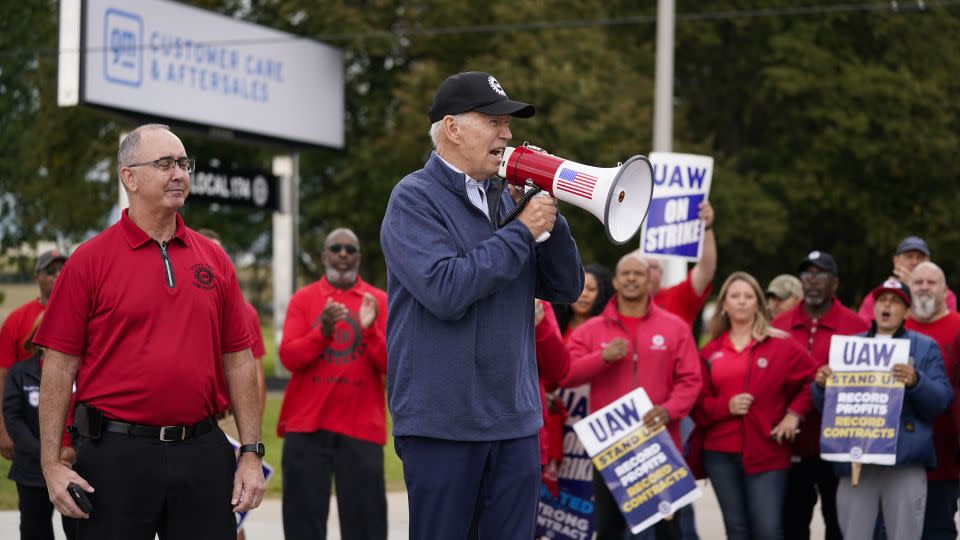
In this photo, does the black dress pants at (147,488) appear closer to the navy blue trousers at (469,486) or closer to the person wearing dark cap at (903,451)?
the navy blue trousers at (469,486)

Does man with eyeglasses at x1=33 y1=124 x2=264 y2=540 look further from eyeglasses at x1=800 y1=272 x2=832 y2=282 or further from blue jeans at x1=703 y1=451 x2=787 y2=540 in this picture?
eyeglasses at x1=800 y1=272 x2=832 y2=282

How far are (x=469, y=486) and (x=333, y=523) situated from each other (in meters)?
6.15

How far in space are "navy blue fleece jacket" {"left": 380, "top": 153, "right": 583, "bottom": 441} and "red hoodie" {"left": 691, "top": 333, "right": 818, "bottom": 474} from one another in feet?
12.3

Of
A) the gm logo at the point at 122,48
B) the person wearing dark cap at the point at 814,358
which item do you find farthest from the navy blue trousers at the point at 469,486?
the gm logo at the point at 122,48

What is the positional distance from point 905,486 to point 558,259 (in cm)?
396

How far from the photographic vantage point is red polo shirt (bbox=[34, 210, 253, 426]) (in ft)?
15.0

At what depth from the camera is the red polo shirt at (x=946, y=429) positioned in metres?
7.88

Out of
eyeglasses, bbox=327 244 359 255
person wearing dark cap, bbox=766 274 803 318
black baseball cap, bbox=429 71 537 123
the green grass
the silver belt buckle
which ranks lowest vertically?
the green grass

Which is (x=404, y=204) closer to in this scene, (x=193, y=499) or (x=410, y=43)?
(x=193, y=499)

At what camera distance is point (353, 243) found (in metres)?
8.10

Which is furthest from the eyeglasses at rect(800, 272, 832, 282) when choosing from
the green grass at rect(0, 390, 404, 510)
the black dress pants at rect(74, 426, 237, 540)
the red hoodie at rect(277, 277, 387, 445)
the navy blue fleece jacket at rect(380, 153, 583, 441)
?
the black dress pants at rect(74, 426, 237, 540)

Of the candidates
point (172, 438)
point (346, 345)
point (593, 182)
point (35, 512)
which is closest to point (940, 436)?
point (346, 345)

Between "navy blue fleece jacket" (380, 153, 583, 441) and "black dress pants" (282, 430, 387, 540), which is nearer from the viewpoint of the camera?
"navy blue fleece jacket" (380, 153, 583, 441)

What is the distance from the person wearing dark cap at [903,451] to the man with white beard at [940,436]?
35cm
